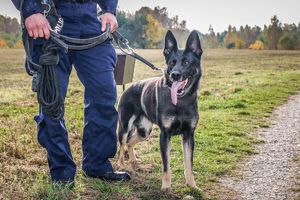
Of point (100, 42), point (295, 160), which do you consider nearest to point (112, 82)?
point (100, 42)

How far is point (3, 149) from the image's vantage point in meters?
6.02

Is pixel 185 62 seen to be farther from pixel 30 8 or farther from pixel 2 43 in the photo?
pixel 2 43

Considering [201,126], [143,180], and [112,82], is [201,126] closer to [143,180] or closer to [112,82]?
[143,180]

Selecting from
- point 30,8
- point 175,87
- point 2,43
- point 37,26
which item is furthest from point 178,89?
point 2,43

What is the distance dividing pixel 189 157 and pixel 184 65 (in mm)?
1068

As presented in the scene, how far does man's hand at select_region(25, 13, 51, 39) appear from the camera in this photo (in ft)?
13.3

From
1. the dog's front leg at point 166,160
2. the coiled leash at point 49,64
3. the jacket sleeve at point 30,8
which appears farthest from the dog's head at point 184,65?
the jacket sleeve at point 30,8

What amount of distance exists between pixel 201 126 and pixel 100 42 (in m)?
4.96

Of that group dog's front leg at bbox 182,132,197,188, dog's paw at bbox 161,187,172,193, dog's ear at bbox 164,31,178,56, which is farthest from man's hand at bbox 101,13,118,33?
dog's paw at bbox 161,187,172,193

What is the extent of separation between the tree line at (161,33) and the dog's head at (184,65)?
1932 inches

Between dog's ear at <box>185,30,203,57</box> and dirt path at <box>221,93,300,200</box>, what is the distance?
5.37 feet

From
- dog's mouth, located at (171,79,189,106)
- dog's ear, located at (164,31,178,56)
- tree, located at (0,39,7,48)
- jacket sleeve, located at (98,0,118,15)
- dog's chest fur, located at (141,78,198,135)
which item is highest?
jacket sleeve, located at (98,0,118,15)

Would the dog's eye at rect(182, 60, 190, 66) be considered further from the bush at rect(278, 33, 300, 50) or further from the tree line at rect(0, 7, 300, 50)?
the bush at rect(278, 33, 300, 50)

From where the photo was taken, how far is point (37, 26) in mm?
4070
